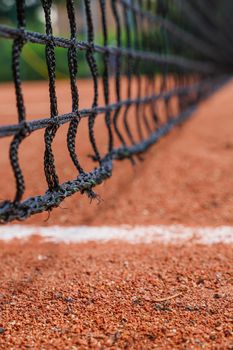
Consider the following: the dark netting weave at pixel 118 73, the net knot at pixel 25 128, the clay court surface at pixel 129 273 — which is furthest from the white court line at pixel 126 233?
the net knot at pixel 25 128

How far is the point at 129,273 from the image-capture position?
4.60ft

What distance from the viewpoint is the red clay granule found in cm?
106

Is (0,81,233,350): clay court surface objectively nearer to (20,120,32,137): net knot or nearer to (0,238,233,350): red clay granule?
(0,238,233,350): red clay granule

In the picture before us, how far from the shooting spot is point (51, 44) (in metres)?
1.28

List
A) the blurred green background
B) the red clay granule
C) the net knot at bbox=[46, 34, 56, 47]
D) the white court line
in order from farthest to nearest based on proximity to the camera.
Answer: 1. the blurred green background
2. the white court line
3. the net knot at bbox=[46, 34, 56, 47]
4. the red clay granule

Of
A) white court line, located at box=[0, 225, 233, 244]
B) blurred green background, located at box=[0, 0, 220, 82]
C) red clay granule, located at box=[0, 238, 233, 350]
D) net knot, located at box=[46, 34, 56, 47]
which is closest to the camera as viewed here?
red clay granule, located at box=[0, 238, 233, 350]

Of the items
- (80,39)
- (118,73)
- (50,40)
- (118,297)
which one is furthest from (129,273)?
(80,39)

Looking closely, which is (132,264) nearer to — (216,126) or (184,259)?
(184,259)

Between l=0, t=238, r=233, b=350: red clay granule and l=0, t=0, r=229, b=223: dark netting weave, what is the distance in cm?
23

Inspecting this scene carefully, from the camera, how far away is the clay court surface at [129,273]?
3.55ft

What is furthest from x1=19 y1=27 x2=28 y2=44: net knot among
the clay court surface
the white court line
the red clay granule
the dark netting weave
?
the white court line

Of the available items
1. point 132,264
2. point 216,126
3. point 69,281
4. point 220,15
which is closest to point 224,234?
point 132,264

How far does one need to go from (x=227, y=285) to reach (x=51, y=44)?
2.48ft

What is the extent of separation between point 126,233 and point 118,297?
0.60 metres
